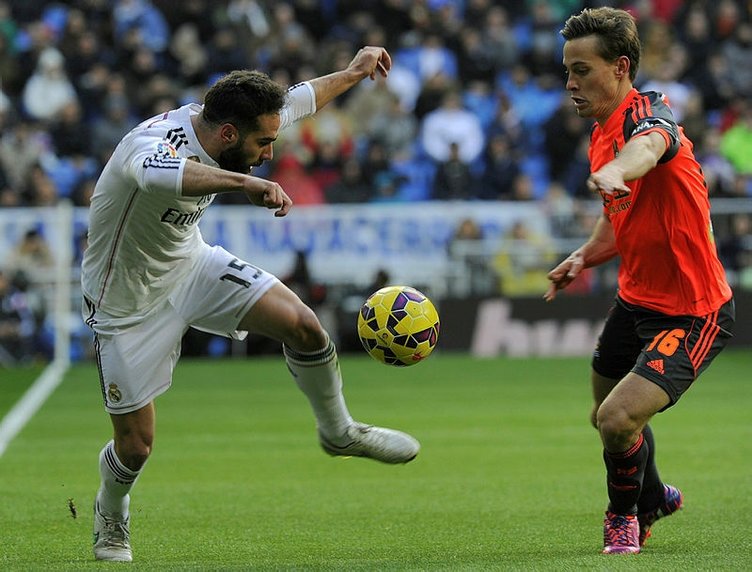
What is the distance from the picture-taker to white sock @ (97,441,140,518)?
7.14 m

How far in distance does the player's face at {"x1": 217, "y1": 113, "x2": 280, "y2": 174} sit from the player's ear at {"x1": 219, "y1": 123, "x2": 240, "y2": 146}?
27 millimetres

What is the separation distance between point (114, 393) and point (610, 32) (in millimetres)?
3065

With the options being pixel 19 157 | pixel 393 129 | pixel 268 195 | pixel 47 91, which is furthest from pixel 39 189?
pixel 268 195

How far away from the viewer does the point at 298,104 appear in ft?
24.8

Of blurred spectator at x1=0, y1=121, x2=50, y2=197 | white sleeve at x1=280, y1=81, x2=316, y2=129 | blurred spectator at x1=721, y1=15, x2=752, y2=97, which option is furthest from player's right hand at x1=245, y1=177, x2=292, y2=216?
blurred spectator at x1=721, y1=15, x2=752, y2=97

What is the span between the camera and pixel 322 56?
22.8 m

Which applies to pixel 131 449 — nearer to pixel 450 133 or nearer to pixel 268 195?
pixel 268 195

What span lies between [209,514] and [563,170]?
14.7 meters

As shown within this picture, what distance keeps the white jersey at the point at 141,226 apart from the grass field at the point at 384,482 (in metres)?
1.35

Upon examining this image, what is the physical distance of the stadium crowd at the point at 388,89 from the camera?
2102cm

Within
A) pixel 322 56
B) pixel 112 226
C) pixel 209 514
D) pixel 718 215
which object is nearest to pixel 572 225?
pixel 718 215

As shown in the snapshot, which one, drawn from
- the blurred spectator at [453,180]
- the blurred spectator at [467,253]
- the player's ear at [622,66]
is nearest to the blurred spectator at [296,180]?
the blurred spectator at [453,180]

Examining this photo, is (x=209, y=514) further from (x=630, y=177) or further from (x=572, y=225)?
(x=572, y=225)

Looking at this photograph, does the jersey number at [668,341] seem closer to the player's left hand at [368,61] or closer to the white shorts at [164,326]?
the white shorts at [164,326]
